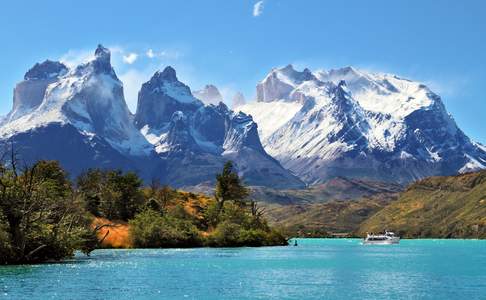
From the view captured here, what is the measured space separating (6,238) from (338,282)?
4809 centimetres

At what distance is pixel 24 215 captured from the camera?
10812cm

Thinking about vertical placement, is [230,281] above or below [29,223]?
below

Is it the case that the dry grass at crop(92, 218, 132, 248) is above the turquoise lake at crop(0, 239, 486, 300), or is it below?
above

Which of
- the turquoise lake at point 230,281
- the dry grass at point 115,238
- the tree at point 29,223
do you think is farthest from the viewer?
the dry grass at point 115,238

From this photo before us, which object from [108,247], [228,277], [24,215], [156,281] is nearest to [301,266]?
[228,277]

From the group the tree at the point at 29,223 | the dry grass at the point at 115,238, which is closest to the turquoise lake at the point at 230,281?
the tree at the point at 29,223

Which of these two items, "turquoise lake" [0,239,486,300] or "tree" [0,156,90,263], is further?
"tree" [0,156,90,263]

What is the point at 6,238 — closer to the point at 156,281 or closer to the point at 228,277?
the point at 156,281

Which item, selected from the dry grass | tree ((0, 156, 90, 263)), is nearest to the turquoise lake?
tree ((0, 156, 90, 263))

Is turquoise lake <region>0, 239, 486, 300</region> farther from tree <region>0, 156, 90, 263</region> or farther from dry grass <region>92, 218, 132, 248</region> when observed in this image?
dry grass <region>92, 218, 132, 248</region>

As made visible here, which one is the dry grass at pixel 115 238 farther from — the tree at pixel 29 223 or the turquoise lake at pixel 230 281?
the tree at pixel 29 223

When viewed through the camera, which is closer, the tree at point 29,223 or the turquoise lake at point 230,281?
the turquoise lake at point 230,281

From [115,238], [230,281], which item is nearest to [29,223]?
[230,281]

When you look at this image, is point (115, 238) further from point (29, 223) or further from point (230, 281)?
point (230, 281)
